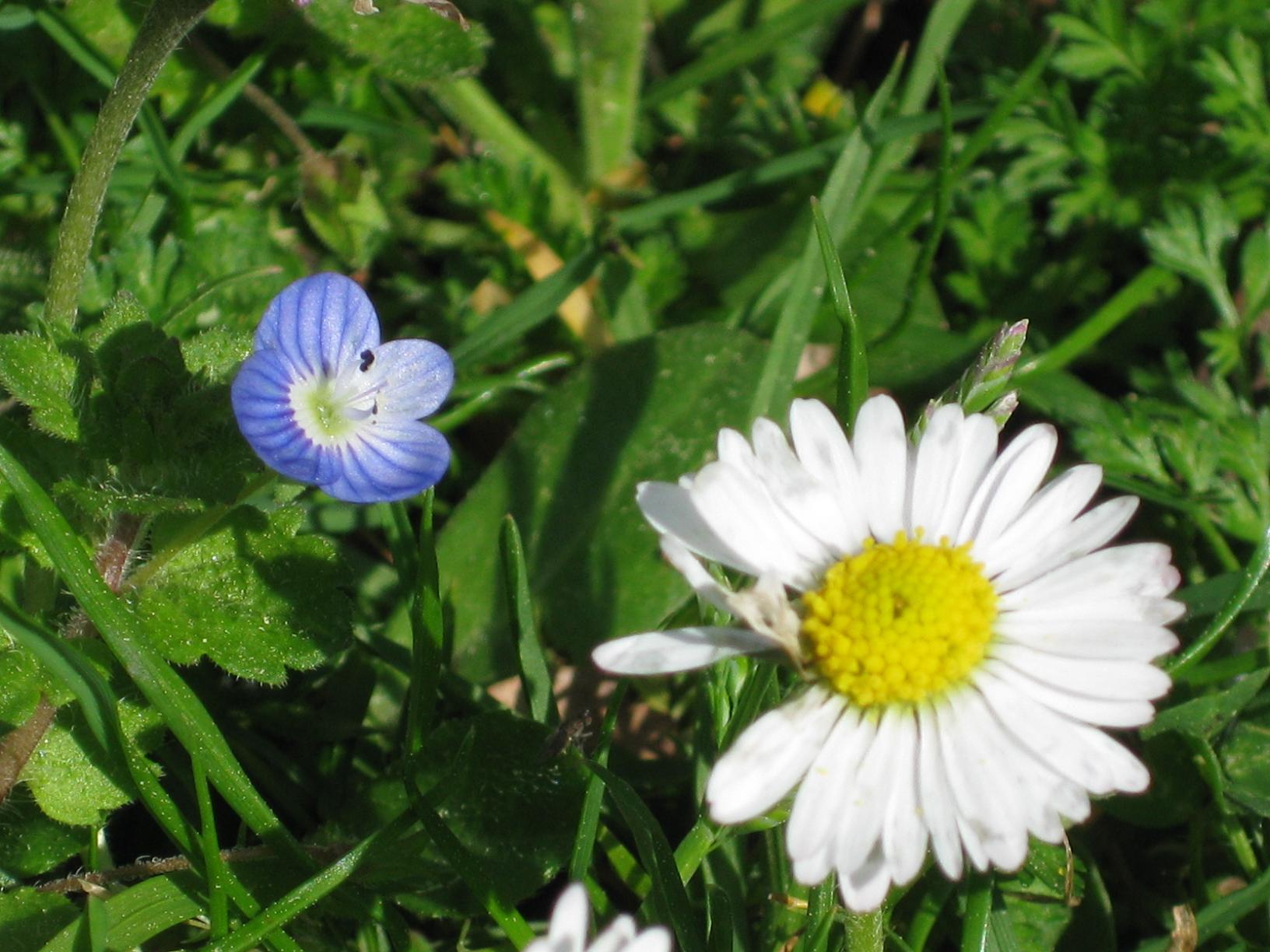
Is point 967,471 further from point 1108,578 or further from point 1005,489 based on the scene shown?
point 1108,578

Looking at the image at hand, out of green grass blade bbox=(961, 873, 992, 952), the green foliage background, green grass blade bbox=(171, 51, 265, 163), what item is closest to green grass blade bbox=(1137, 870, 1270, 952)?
the green foliage background

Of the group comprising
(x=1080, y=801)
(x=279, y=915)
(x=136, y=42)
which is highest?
(x=136, y=42)

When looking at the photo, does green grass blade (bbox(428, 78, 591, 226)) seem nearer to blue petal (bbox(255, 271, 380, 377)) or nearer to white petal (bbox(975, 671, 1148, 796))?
blue petal (bbox(255, 271, 380, 377))

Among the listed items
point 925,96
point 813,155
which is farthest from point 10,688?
point 925,96

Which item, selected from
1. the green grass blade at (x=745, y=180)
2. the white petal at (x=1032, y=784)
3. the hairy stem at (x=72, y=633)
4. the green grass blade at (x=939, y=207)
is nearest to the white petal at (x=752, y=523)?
the white petal at (x=1032, y=784)

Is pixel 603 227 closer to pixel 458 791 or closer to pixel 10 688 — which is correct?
pixel 458 791

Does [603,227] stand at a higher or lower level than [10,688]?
lower
